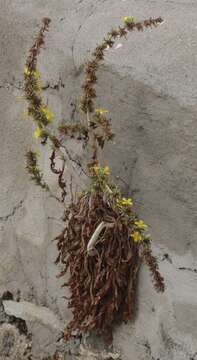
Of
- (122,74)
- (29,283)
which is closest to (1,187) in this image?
(29,283)

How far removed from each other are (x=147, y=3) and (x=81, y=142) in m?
0.41

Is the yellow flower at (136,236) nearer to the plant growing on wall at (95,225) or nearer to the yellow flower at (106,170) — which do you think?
the plant growing on wall at (95,225)

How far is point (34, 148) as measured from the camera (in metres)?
2.15

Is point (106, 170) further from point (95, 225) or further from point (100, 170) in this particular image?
point (95, 225)

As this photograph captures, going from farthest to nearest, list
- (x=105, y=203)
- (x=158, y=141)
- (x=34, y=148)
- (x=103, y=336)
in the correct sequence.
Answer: (x=34, y=148) < (x=103, y=336) < (x=105, y=203) < (x=158, y=141)

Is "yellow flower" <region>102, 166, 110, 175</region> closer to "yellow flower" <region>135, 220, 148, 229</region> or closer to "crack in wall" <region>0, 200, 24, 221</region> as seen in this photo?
"yellow flower" <region>135, 220, 148, 229</region>

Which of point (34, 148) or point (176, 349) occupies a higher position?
point (34, 148)

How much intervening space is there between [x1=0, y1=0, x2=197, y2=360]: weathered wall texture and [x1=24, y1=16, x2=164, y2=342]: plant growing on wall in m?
0.04

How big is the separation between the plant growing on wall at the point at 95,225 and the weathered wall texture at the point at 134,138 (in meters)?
0.04

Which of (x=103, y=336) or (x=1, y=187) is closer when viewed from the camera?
(x=103, y=336)

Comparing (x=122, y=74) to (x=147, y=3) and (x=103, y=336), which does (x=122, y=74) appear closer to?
(x=147, y=3)

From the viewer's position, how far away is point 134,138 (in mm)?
1778

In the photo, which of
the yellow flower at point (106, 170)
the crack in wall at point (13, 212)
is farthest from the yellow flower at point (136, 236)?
the crack in wall at point (13, 212)

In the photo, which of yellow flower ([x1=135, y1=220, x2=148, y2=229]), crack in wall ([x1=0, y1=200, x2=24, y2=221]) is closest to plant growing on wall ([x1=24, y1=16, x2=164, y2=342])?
→ yellow flower ([x1=135, y1=220, x2=148, y2=229])
